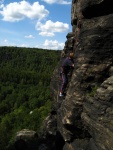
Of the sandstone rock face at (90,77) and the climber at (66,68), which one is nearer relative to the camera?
the sandstone rock face at (90,77)

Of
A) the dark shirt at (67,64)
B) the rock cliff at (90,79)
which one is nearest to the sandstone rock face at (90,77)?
the rock cliff at (90,79)

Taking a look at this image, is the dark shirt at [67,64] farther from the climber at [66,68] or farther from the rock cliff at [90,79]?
the rock cliff at [90,79]

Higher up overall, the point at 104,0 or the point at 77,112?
the point at 104,0

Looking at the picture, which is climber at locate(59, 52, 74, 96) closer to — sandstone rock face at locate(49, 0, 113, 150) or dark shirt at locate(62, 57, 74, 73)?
dark shirt at locate(62, 57, 74, 73)

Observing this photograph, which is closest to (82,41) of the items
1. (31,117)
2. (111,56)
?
(111,56)

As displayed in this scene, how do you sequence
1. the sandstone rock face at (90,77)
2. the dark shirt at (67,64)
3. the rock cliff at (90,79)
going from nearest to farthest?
the rock cliff at (90,79)
the sandstone rock face at (90,77)
the dark shirt at (67,64)

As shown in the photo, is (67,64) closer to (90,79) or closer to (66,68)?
(66,68)

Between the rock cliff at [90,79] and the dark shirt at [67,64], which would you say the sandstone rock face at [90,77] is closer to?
the rock cliff at [90,79]

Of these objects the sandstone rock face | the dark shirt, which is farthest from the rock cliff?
the dark shirt

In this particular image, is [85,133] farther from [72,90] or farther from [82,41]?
[82,41]

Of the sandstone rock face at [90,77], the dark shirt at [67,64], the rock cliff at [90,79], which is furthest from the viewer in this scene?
the dark shirt at [67,64]

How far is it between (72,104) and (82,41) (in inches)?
231

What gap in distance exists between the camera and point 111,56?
78.2 ft

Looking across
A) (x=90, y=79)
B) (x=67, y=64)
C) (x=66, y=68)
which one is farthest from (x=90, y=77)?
(x=66, y=68)
